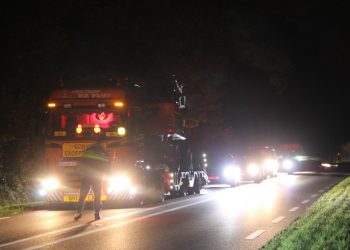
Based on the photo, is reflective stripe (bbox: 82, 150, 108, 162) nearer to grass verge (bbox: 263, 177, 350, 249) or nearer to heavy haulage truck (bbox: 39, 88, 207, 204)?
A: heavy haulage truck (bbox: 39, 88, 207, 204)

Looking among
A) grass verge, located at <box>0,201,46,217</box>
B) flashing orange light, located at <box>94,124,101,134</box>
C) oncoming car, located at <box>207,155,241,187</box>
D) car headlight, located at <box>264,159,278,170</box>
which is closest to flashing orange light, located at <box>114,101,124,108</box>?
flashing orange light, located at <box>94,124,101,134</box>

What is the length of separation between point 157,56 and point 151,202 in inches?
481

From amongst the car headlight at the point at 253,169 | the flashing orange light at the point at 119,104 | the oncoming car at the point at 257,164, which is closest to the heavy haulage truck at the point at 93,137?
the flashing orange light at the point at 119,104

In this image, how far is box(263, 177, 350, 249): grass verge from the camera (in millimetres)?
8523

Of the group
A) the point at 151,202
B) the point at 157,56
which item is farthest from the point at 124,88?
the point at 157,56

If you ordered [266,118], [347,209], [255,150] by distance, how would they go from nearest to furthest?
[347,209] → [255,150] → [266,118]

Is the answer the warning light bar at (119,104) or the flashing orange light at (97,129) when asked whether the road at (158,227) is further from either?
the warning light bar at (119,104)

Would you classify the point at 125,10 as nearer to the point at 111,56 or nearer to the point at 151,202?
the point at 111,56

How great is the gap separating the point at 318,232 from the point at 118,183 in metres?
8.65

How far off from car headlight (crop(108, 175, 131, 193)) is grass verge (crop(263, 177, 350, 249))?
5.56 m

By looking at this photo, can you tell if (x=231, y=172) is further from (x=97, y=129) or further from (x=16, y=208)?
(x=16, y=208)

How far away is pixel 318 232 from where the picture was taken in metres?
9.84

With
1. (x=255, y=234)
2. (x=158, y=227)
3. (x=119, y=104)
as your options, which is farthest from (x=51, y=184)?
(x=255, y=234)

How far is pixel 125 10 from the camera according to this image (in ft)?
96.9
